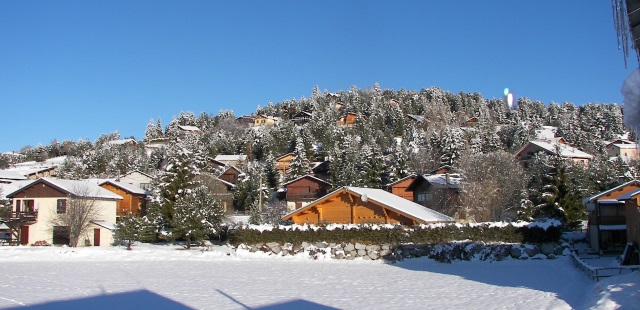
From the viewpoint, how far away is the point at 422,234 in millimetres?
28094

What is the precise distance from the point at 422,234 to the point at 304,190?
3052 cm

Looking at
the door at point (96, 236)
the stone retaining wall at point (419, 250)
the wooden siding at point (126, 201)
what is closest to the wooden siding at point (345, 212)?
the stone retaining wall at point (419, 250)

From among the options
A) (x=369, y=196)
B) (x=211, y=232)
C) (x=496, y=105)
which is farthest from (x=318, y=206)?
(x=496, y=105)

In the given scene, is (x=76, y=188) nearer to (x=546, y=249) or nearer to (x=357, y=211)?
(x=357, y=211)

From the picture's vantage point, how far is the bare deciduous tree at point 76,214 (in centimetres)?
3652

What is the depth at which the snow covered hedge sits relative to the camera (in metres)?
27.6

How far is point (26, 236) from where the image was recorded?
39.4 m

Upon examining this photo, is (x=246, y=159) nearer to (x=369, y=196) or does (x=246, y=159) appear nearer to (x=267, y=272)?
(x=369, y=196)

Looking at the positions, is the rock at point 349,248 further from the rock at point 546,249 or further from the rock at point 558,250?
the rock at point 558,250

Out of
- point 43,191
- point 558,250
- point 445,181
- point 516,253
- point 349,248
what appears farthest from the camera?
point 445,181

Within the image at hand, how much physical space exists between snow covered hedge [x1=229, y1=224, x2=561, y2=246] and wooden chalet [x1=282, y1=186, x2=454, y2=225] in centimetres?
258

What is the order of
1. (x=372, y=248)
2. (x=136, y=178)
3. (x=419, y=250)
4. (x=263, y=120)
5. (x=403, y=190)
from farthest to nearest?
1. (x=263, y=120)
2. (x=136, y=178)
3. (x=403, y=190)
4. (x=372, y=248)
5. (x=419, y=250)

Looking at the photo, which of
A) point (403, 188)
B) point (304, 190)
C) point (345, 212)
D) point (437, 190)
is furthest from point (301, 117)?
point (345, 212)

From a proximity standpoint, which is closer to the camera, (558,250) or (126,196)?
(558,250)
